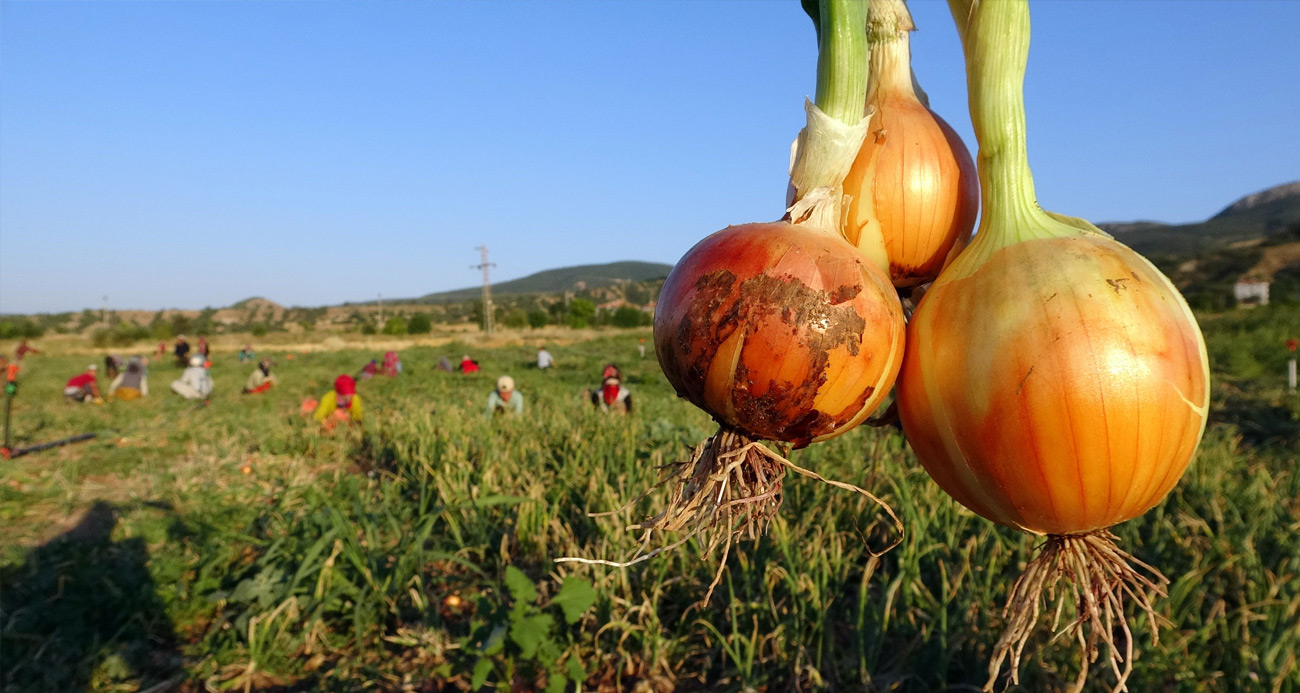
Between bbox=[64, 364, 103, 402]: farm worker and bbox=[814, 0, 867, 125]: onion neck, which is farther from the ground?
bbox=[814, 0, 867, 125]: onion neck

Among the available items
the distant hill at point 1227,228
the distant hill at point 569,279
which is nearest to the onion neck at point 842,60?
the distant hill at point 1227,228

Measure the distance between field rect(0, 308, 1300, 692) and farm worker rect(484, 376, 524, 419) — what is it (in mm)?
1737

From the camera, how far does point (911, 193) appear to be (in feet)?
2.27

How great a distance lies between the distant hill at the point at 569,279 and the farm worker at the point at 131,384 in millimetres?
94433

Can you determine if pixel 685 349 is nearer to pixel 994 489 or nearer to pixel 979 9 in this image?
pixel 994 489

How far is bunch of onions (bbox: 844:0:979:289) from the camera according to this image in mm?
692

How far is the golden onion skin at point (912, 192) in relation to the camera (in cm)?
69

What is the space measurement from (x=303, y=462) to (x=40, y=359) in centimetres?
2715

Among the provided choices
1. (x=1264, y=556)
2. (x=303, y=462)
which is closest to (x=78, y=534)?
(x=303, y=462)

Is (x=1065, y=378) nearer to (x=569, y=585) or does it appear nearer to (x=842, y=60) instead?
(x=842, y=60)

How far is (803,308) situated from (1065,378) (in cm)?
21

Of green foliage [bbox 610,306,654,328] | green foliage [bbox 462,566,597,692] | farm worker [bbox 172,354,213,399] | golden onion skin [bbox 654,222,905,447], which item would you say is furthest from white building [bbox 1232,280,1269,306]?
golden onion skin [bbox 654,222,905,447]

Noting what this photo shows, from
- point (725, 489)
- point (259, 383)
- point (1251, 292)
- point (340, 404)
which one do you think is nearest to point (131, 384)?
point (259, 383)

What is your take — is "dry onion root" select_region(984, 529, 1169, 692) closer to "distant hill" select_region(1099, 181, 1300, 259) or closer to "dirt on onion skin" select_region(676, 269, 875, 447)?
"dirt on onion skin" select_region(676, 269, 875, 447)
